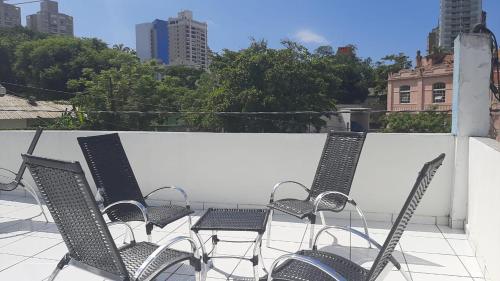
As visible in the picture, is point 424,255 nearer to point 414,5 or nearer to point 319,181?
point 319,181

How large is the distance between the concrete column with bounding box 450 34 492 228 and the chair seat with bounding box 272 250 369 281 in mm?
2126

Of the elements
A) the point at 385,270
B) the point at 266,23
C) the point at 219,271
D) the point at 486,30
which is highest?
the point at 266,23

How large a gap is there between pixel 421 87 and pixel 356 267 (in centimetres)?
4427

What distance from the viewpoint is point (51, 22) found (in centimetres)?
4284

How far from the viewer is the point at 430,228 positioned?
386 cm

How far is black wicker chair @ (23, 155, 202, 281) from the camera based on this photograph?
184cm

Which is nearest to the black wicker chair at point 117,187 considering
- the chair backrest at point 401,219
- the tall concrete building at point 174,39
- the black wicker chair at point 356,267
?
the black wicker chair at point 356,267

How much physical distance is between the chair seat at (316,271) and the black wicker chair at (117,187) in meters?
1.10

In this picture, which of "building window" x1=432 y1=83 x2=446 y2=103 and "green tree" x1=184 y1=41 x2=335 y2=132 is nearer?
"green tree" x1=184 y1=41 x2=335 y2=132

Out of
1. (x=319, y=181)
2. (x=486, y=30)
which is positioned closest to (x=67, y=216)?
(x=319, y=181)

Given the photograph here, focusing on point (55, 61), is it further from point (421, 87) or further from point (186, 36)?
point (421, 87)

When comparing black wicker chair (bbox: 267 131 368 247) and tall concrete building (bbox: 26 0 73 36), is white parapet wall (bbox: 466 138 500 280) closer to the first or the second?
black wicker chair (bbox: 267 131 368 247)

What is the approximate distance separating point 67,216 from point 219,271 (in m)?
1.29

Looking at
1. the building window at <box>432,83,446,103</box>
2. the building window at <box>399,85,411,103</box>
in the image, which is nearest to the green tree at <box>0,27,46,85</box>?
the building window at <box>399,85,411,103</box>
